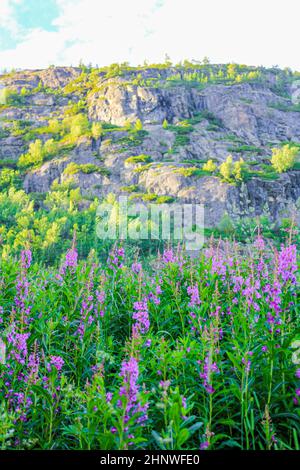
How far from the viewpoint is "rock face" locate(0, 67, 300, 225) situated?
3747 cm

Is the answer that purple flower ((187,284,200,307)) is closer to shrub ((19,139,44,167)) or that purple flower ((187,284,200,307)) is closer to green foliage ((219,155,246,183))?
green foliage ((219,155,246,183))

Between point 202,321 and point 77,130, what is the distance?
173ft

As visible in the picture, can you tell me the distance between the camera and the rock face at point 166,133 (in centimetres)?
3747

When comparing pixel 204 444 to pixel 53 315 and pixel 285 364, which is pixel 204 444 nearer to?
pixel 285 364

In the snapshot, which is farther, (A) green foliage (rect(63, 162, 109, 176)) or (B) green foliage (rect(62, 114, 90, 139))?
(B) green foliage (rect(62, 114, 90, 139))

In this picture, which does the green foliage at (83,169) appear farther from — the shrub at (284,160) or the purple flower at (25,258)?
the purple flower at (25,258)

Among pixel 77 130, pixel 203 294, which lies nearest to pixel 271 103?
pixel 77 130

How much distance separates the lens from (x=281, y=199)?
3725 centimetres

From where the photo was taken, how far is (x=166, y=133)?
54.8 metres

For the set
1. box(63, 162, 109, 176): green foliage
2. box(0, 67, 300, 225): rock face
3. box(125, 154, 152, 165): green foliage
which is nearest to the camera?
box(0, 67, 300, 225): rock face

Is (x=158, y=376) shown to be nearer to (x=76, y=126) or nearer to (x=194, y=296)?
(x=194, y=296)

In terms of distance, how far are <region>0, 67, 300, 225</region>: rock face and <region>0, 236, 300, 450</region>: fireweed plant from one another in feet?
92.0

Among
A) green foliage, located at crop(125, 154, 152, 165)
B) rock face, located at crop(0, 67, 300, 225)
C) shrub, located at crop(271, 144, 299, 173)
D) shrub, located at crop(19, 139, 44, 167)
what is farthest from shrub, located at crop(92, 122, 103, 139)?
shrub, located at crop(271, 144, 299, 173)

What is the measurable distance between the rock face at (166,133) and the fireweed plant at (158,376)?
1105 inches
